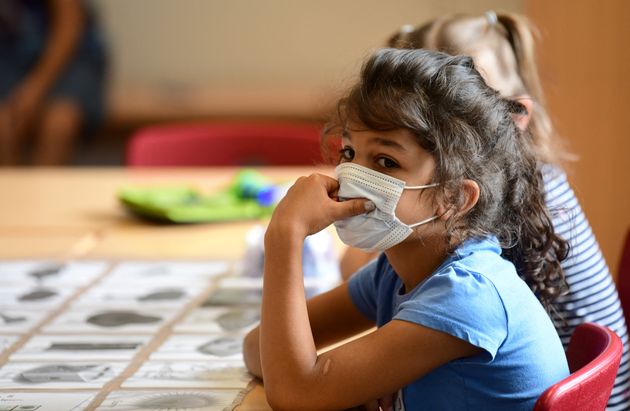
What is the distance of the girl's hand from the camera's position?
1.14 meters

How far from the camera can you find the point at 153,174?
2432mm

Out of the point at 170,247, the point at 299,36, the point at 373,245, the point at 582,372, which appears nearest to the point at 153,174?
the point at 170,247

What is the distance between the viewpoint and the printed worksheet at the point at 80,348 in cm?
129

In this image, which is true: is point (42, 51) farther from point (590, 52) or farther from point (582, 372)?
point (582, 372)

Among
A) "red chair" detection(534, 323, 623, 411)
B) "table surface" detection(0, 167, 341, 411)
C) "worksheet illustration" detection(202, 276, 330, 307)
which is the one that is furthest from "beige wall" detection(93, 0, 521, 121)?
"red chair" detection(534, 323, 623, 411)

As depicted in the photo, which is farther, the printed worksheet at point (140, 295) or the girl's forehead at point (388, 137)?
the printed worksheet at point (140, 295)

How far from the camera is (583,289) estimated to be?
55.6 inches

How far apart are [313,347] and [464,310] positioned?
0.17 metres

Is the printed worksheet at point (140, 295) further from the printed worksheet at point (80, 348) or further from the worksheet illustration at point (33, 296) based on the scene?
the printed worksheet at point (80, 348)

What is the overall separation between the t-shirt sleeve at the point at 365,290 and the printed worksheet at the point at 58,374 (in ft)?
1.02

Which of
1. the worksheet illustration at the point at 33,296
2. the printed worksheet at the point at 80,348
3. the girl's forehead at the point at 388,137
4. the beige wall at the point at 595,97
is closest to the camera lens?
the girl's forehead at the point at 388,137

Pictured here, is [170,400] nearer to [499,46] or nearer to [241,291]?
[241,291]

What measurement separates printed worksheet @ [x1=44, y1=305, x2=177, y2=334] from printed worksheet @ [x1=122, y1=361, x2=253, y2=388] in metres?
0.16

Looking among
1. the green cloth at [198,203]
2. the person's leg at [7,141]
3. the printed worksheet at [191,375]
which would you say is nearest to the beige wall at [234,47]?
the person's leg at [7,141]
